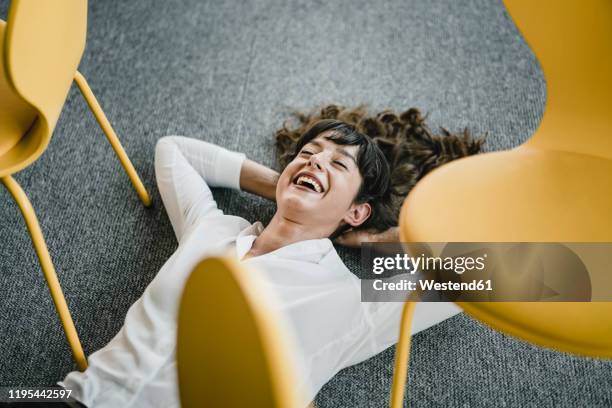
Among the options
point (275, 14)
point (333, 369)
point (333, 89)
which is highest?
point (275, 14)

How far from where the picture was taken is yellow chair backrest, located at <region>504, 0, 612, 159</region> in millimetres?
923

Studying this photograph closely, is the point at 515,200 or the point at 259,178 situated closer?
the point at 515,200

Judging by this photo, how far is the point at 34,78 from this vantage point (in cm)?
74

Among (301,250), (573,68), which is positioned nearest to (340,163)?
(301,250)

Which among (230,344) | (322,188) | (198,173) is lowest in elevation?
(198,173)

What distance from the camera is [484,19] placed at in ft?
5.86

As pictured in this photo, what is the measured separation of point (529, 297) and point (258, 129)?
39.5 inches

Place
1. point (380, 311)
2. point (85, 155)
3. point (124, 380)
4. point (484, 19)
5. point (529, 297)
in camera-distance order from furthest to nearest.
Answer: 1. point (484, 19)
2. point (85, 155)
3. point (380, 311)
4. point (124, 380)
5. point (529, 297)

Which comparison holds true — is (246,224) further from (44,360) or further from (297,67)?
(297,67)

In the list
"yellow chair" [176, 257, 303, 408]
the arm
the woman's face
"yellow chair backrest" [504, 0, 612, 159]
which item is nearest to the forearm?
the arm

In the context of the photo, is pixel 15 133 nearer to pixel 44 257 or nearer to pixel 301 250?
pixel 44 257

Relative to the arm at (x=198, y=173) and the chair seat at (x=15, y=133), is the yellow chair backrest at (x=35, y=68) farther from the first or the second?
the arm at (x=198, y=173)

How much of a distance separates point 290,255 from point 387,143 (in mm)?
472

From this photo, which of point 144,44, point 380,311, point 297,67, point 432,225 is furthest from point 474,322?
point 144,44
